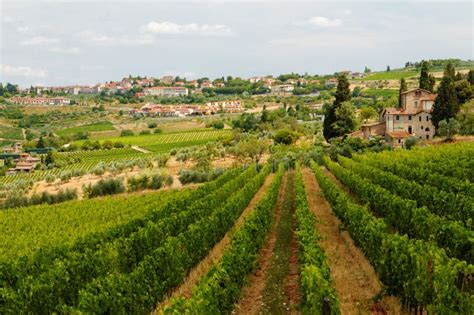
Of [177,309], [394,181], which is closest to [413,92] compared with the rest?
[394,181]

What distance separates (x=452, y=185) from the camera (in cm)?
2205

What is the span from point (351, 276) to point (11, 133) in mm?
144865

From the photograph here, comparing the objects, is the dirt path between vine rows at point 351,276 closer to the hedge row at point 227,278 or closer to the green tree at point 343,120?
the hedge row at point 227,278

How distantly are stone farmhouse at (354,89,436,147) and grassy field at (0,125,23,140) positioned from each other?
10979 cm

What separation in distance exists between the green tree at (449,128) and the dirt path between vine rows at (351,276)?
3183cm

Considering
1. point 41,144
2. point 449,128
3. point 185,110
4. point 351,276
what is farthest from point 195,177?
point 185,110

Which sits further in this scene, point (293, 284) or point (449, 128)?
point (449, 128)

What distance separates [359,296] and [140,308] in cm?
612

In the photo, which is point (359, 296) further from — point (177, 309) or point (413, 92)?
point (413, 92)

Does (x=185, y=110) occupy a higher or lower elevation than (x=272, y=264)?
higher

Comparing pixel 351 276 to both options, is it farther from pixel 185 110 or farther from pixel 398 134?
pixel 185 110

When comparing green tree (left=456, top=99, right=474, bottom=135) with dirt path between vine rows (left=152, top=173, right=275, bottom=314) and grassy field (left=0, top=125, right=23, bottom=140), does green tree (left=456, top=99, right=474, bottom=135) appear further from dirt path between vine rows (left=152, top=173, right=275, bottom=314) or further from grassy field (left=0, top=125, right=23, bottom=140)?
grassy field (left=0, top=125, right=23, bottom=140)

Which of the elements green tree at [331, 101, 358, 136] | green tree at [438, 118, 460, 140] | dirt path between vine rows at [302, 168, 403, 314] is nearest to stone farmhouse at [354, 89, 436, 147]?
green tree at [331, 101, 358, 136]

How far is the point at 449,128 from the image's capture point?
4994 centimetres
